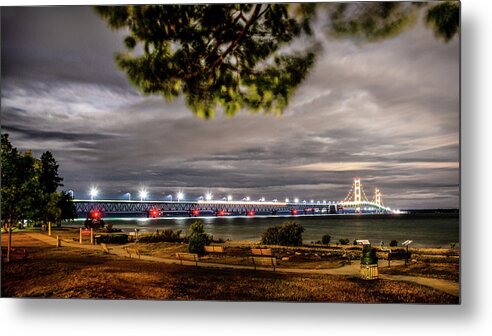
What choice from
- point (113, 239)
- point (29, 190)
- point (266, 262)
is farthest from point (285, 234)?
point (29, 190)

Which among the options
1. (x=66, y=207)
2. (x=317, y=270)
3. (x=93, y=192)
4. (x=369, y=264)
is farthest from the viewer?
(x=66, y=207)

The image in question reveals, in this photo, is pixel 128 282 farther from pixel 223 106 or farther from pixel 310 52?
pixel 310 52

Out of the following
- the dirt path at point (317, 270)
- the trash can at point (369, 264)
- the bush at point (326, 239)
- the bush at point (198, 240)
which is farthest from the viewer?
the bush at point (198, 240)

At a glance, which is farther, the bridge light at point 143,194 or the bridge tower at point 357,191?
the bridge light at point 143,194

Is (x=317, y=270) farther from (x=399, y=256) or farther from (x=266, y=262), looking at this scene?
(x=399, y=256)

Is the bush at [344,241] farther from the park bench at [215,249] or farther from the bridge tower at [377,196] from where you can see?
the park bench at [215,249]

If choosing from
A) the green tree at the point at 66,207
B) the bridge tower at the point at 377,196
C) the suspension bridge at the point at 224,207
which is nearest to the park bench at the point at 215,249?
the suspension bridge at the point at 224,207
